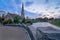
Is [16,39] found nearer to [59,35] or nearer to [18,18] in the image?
[59,35]

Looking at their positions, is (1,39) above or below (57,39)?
below

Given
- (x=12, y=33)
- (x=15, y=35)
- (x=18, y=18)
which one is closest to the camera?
(x=15, y=35)

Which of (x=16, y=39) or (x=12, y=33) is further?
(x=12, y=33)

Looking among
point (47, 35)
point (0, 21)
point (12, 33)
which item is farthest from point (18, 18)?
point (47, 35)

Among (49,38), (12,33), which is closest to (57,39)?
(49,38)

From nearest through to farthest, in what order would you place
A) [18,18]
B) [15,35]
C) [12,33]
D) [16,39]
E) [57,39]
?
[57,39], [16,39], [15,35], [12,33], [18,18]

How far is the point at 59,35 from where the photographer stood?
0.98 metres

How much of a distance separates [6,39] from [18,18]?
822 cm

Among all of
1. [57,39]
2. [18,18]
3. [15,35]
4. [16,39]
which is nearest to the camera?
[57,39]

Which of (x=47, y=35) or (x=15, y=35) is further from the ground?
(x=47, y=35)

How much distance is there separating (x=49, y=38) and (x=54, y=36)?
5 cm

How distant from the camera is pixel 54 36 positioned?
98cm

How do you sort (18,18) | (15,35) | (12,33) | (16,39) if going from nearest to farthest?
(16,39) < (15,35) < (12,33) < (18,18)

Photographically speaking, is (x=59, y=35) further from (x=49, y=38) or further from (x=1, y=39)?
(x=1, y=39)
